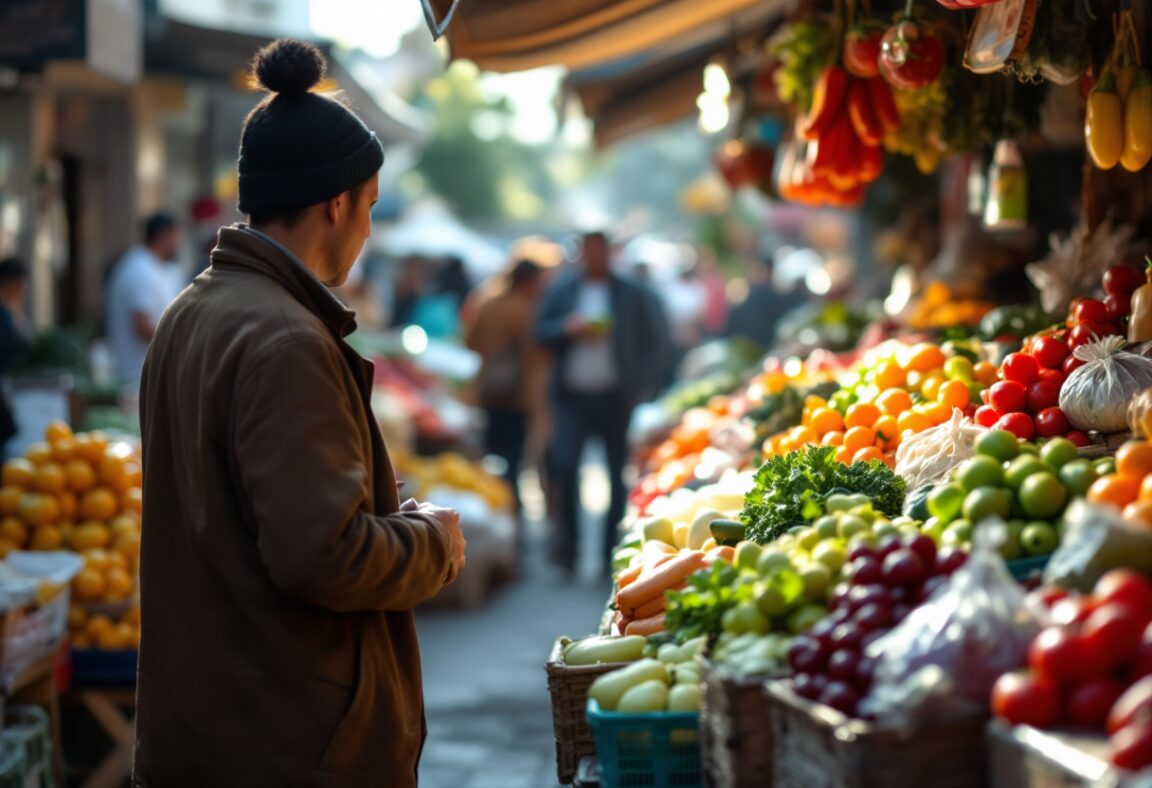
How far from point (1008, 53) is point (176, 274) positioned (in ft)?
22.9

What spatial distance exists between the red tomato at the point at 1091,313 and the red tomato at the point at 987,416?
1.52ft

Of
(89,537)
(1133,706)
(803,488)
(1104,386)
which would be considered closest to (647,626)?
(803,488)

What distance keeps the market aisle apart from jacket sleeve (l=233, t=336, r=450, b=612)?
2952 mm

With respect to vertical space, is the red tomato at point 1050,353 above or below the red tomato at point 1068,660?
above

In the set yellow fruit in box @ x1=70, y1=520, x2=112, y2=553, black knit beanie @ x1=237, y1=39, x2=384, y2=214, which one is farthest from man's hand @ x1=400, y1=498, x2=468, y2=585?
yellow fruit in box @ x1=70, y1=520, x2=112, y2=553

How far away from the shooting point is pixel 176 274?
9.80 meters

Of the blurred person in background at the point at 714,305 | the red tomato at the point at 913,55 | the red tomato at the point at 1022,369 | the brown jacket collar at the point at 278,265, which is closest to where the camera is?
the brown jacket collar at the point at 278,265

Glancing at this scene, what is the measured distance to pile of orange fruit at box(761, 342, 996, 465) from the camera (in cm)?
429

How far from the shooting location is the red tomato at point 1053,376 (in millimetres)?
3836

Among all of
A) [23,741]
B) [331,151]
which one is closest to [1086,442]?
[331,151]

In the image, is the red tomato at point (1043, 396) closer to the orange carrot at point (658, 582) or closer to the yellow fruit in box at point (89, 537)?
the orange carrot at point (658, 582)

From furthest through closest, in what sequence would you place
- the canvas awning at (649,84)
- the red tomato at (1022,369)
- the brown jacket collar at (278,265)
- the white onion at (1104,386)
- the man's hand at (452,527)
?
the canvas awning at (649,84) < the red tomato at (1022,369) < the white onion at (1104,386) < the man's hand at (452,527) < the brown jacket collar at (278,265)

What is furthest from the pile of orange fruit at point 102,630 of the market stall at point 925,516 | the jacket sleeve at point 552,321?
the jacket sleeve at point 552,321

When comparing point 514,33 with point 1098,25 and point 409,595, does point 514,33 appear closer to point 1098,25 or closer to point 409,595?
point 1098,25
